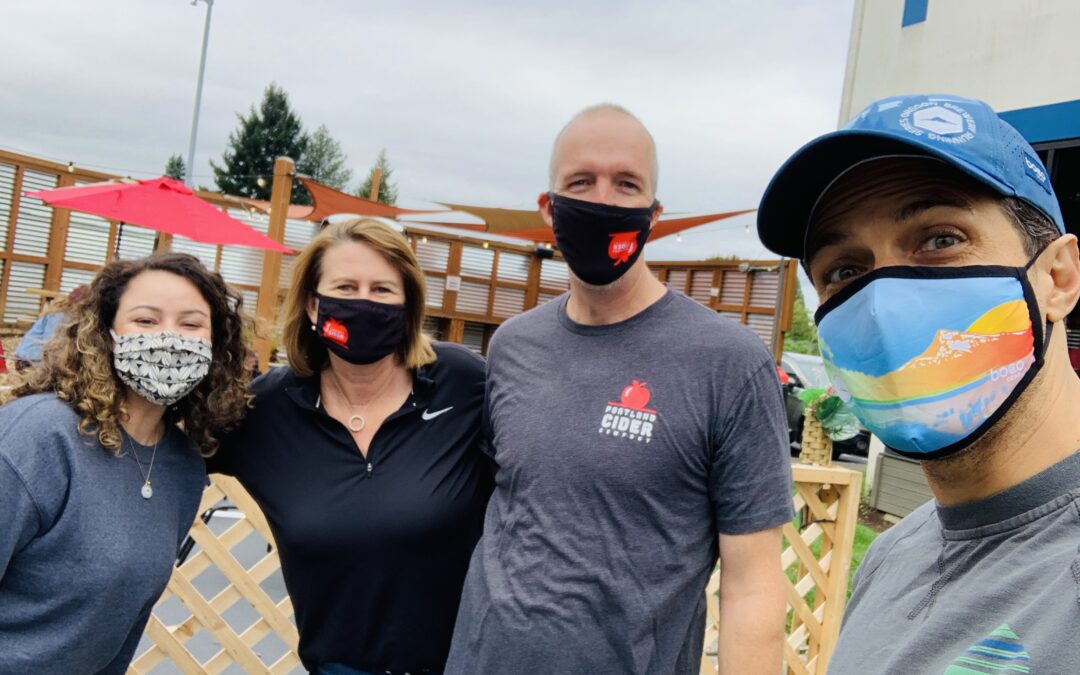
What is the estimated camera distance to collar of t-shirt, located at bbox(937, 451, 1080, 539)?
2.65ft

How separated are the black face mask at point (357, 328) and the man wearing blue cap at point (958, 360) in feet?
4.47

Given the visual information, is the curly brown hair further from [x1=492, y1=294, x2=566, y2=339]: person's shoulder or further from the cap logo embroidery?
the cap logo embroidery

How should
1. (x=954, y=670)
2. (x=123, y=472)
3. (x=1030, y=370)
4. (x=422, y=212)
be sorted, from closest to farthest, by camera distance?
(x=954, y=670)
(x=1030, y=370)
(x=123, y=472)
(x=422, y=212)

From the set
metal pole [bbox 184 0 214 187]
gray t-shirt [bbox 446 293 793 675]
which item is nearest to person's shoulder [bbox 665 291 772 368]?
gray t-shirt [bbox 446 293 793 675]

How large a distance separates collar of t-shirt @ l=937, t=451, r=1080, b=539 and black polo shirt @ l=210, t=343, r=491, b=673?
1.32 metres

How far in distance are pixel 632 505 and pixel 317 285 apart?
117 cm

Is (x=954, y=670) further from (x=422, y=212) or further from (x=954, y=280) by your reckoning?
(x=422, y=212)

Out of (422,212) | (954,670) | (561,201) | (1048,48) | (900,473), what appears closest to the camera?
(954,670)

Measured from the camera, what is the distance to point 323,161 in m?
45.0

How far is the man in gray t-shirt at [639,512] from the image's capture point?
5.27ft

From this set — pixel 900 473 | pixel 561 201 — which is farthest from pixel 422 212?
pixel 561 201

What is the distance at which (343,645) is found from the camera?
189 cm

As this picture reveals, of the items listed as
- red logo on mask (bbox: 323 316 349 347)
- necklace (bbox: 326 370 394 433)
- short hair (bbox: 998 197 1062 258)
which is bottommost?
necklace (bbox: 326 370 394 433)

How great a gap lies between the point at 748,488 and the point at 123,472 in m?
1.48
